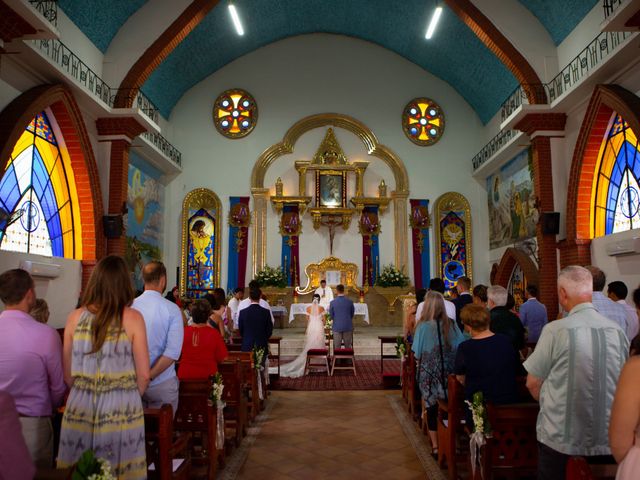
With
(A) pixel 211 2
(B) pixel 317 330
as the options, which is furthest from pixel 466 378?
(A) pixel 211 2

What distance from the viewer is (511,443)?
3.58 meters

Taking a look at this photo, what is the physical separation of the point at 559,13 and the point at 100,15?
989 centimetres

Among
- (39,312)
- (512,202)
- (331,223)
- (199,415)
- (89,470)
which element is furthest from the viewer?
(331,223)

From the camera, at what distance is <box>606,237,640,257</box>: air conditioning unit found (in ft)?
28.0

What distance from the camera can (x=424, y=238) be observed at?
1700 cm

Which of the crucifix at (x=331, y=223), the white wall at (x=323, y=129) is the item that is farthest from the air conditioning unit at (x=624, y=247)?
the crucifix at (x=331, y=223)

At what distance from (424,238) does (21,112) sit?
12.0m

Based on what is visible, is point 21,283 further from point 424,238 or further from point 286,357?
point 424,238

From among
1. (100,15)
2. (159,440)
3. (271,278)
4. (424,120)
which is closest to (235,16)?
(100,15)

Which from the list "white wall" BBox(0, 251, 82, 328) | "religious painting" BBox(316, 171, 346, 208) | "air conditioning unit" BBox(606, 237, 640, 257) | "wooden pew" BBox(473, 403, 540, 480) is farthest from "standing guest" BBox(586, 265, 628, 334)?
"religious painting" BBox(316, 171, 346, 208)

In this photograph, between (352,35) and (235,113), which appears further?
(352,35)

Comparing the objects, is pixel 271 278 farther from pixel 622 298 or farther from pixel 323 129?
A: pixel 622 298

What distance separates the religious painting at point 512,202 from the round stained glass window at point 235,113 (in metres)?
7.98

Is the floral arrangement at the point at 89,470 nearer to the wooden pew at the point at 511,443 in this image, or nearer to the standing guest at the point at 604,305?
the wooden pew at the point at 511,443
